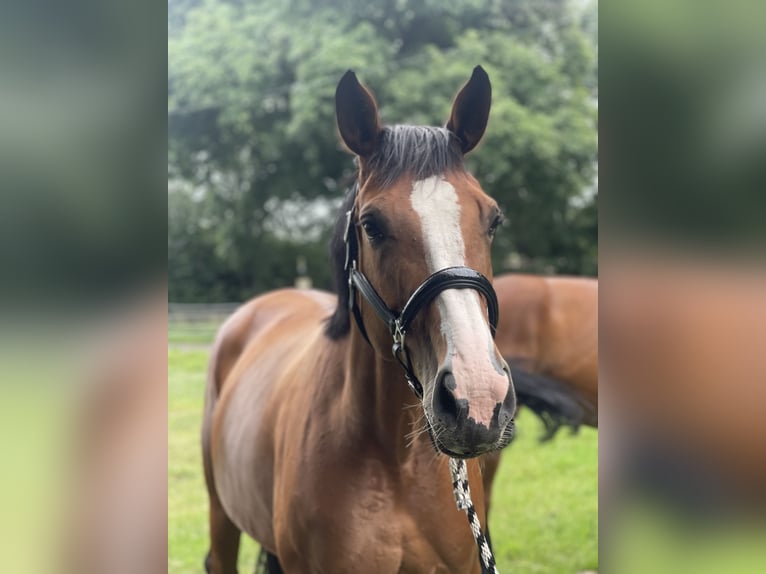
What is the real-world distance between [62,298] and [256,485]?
1833mm

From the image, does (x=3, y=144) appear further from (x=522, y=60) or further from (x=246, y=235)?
(x=246, y=235)

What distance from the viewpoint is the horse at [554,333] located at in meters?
3.76

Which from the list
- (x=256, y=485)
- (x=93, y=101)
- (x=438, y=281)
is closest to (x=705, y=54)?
(x=93, y=101)

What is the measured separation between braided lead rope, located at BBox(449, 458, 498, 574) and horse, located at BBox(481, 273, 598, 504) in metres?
2.19

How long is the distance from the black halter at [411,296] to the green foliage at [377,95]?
692cm

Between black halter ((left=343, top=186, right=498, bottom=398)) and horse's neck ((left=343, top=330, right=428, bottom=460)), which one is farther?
horse's neck ((left=343, top=330, right=428, bottom=460))

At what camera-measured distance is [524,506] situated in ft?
15.1

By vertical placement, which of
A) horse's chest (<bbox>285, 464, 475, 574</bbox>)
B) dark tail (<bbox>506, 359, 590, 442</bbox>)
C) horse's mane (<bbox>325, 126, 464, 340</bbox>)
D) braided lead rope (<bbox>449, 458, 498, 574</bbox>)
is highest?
horse's mane (<bbox>325, 126, 464, 340</bbox>)

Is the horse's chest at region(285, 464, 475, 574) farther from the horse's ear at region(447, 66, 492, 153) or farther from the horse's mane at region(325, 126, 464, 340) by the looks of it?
the horse's ear at region(447, 66, 492, 153)

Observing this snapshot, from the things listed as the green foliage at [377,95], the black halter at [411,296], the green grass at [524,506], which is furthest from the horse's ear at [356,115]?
the green foliage at [377,95]

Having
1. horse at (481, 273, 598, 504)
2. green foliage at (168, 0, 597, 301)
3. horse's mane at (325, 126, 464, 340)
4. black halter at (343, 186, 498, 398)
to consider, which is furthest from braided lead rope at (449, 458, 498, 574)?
green foliage at (168, 0, 597, 301)

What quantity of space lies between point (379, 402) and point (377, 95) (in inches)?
299

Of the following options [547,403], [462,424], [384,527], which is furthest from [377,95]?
[462,424]

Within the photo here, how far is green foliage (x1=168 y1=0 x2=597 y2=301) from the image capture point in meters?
8.57
